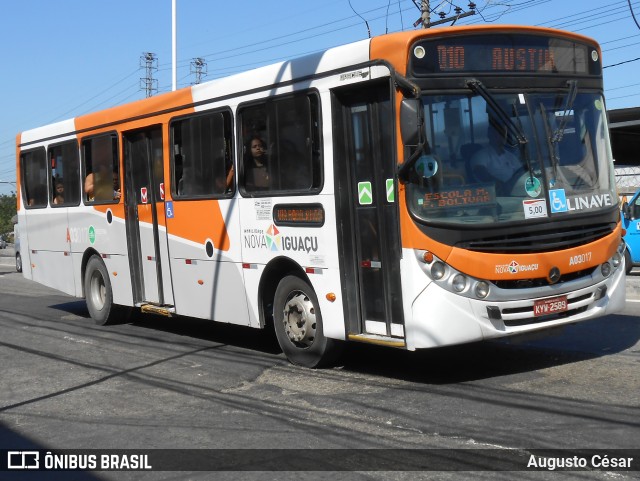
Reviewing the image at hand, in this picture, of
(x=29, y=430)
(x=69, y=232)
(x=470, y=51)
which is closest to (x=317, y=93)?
(x=470, y=51)

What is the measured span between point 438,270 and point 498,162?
1.11 m

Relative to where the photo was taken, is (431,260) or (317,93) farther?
(317,93)

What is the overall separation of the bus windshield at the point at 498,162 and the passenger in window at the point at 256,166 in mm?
2447

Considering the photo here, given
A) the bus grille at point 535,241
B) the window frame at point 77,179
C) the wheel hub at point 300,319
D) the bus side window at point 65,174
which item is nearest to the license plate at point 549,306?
the bus grille at point 535,241

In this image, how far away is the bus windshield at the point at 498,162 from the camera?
26.2 feet

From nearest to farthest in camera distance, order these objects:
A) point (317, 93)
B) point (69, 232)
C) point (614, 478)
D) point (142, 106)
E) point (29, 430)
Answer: point (614, 478) → point (29, 430) → point (317, 93) → point (142, 106) → point (69, 232)

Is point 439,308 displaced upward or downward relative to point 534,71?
downward

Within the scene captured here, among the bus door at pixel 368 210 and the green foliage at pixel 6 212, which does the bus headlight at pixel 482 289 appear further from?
the green foliage at pixel 6 212

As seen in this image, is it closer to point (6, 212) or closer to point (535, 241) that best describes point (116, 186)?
point (535, 241)

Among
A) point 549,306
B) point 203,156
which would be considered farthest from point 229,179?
point 549,306

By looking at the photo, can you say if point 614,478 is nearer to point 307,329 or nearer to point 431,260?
point 431,260

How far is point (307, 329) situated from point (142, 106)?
483 centimetres

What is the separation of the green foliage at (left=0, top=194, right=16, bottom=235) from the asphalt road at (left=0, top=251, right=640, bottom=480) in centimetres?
6966

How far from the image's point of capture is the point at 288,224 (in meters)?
9.62
